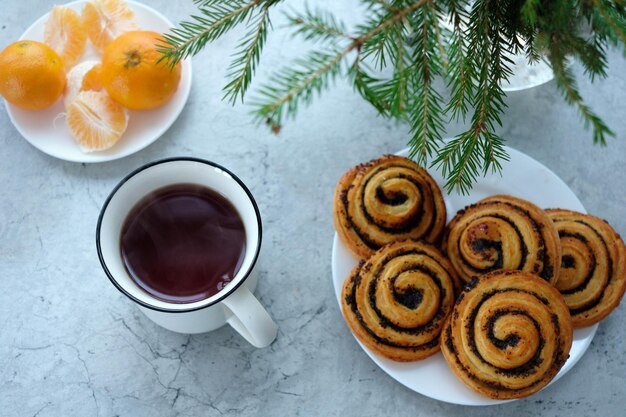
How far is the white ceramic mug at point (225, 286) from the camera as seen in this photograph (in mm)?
999

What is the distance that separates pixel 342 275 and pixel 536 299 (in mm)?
321

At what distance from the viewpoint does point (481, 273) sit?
1138 mm

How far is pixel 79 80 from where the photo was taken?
4.22 feet

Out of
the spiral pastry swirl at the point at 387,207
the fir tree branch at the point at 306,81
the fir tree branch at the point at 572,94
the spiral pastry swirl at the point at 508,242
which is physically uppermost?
the fir tree branch at the point at 572,94

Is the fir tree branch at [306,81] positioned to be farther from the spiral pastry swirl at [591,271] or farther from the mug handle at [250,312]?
the spiral pastry swirl at [591,271]

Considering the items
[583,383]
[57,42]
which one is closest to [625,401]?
[583,383]

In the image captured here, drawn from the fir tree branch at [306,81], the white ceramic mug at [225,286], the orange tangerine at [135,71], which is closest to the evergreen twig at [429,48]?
the fir tree branch at [306,81]

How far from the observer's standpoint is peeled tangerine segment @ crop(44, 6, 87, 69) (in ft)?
4.27

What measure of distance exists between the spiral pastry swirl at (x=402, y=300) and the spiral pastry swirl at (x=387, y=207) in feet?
0.10

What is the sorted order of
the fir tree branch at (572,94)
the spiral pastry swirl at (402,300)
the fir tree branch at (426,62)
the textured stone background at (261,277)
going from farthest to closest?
the textured stone background at (261,277) < the spiral pastry swirl at (402,300) < the fir tree branch at (426,62) < the fir tree branch at (572,94)

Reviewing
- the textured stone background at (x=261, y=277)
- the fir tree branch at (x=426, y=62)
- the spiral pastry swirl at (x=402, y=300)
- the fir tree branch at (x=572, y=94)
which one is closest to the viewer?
the fir tree branch at (x=572, y=94)

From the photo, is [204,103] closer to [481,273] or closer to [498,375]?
[481,273]

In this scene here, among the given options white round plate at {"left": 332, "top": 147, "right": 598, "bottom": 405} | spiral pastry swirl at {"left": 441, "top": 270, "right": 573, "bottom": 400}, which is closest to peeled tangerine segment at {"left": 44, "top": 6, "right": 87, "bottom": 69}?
white round plate at {"left": 332, "top": 147, "right": 598, "bottom": 405}

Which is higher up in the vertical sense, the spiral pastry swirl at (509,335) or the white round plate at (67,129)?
the spiral pastry swirl at (509,335)
